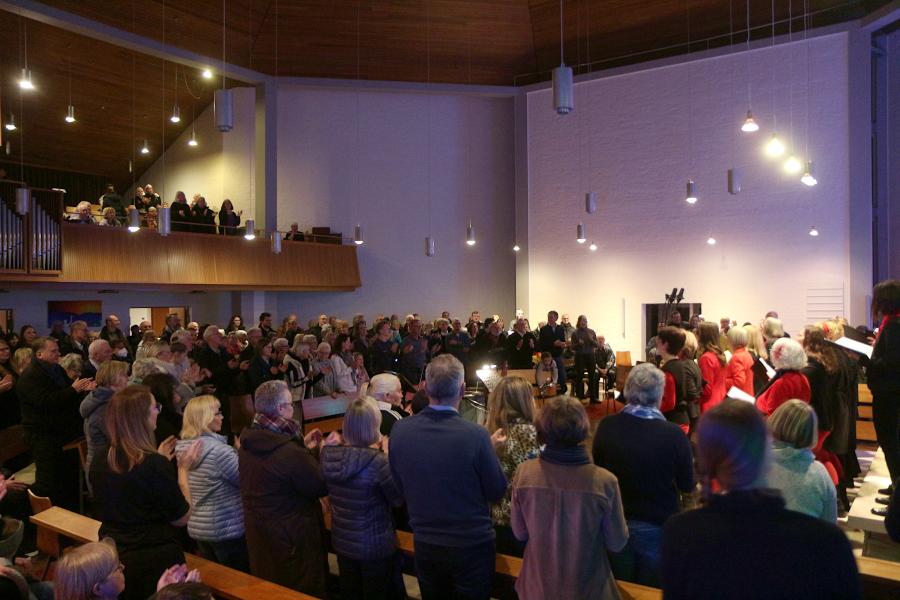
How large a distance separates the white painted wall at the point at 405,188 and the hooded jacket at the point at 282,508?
12.9 m

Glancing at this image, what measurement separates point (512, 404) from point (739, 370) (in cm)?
303

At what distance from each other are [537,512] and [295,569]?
4.44ft

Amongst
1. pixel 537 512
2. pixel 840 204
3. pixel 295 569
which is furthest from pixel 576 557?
pixel 840 204

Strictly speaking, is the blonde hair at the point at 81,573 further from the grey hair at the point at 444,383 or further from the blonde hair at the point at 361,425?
the grey hair at the point at 444,383

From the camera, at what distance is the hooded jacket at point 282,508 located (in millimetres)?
3045

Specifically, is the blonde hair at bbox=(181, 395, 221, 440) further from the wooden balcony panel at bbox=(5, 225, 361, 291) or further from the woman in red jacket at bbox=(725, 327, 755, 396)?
the wooden balcony panel at bbox=(5, 225, 361, 291)

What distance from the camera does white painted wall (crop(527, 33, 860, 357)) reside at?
41.0 feet

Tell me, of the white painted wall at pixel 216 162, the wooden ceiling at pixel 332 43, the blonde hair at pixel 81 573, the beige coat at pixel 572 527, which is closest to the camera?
the blonde hair at pixel 81 573

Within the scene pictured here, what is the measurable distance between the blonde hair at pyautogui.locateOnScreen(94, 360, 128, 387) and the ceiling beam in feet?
31.1

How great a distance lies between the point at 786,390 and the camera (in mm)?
4273

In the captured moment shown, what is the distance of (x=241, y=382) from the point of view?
728 cm

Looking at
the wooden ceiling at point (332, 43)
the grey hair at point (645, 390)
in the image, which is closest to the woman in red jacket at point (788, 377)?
the grey hair at point (645, 390)

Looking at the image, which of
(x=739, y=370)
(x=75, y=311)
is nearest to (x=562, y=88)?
(x=739, y=370)

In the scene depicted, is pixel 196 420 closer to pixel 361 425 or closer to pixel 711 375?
pixel 361 425
